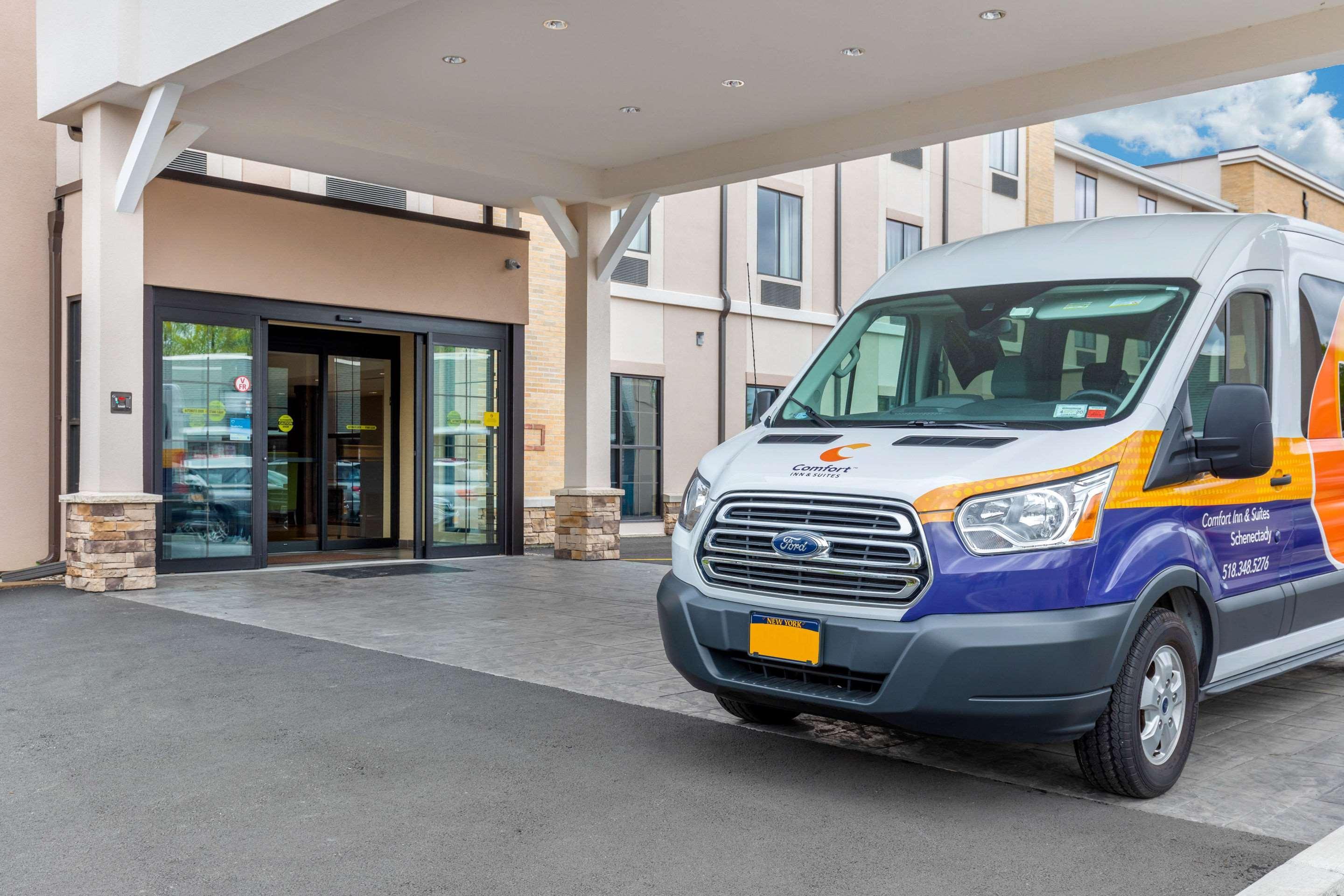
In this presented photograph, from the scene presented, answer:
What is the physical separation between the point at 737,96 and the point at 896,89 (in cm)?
143

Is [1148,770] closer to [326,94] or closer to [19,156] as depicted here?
[326,94]

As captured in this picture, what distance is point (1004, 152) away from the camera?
25.2 m

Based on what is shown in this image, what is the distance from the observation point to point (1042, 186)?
25859 millimetres

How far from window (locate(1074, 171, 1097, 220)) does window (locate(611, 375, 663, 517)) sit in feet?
45.7

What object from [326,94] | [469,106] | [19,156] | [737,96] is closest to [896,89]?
[737,96]

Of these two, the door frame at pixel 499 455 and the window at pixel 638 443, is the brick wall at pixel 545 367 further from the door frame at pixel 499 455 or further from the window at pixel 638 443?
the window at pixel 638 443

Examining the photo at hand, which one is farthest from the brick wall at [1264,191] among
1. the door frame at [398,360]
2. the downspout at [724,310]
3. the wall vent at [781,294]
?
the door frame at [398,360]

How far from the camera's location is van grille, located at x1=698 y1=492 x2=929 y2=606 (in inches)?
165

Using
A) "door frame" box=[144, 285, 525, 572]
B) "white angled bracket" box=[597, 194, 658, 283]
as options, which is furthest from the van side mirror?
"door frame" box=[144, 285, 525, 572]

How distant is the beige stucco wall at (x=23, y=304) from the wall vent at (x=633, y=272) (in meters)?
7.77

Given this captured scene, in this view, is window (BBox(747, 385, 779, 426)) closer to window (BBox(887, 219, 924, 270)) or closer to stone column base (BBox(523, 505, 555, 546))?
stone column base (BBox(523, 505, 555, 546))

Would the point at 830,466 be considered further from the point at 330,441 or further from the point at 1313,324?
the point at 330,441

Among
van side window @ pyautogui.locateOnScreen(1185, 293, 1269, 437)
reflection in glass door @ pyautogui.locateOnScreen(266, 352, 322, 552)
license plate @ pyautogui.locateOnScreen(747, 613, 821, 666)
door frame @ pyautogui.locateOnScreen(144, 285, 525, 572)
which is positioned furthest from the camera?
reflection in glass door @ pyautogui.locateOnScreen(266, 352, 322, 552)

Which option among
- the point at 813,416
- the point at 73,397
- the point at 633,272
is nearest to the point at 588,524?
the point at 633,272
